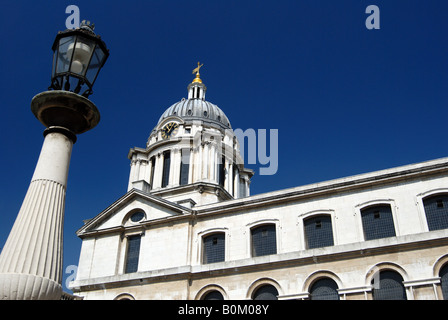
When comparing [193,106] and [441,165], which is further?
[193,106]

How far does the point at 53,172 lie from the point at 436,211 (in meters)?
21.1

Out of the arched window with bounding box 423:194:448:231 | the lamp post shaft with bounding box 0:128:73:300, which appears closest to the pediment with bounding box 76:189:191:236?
the arched window with bounding box 423:194:448:231

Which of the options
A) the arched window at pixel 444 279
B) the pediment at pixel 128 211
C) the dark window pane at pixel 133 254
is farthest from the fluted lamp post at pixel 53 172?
the dark window pane at pixel 133 254

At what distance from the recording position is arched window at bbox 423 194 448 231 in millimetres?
22688

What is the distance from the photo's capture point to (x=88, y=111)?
26.2 ft

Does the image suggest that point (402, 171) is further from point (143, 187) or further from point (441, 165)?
point (143, 187)

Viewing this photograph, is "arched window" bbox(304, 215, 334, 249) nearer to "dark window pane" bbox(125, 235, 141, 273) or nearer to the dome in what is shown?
"dark window pane" bbox(125, 235, 141, 273)

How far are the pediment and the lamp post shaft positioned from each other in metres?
22.1

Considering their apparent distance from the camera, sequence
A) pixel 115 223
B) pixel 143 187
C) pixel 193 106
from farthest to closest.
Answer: pixel 193 106, pixel 143 187, pixel 115 223

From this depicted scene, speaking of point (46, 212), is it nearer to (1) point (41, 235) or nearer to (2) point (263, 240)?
(1) point (41, 235)

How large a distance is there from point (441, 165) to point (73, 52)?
21233mm

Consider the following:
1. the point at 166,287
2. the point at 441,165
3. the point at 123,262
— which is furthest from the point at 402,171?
the point at 123,262

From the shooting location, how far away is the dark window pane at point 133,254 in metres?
29.2
